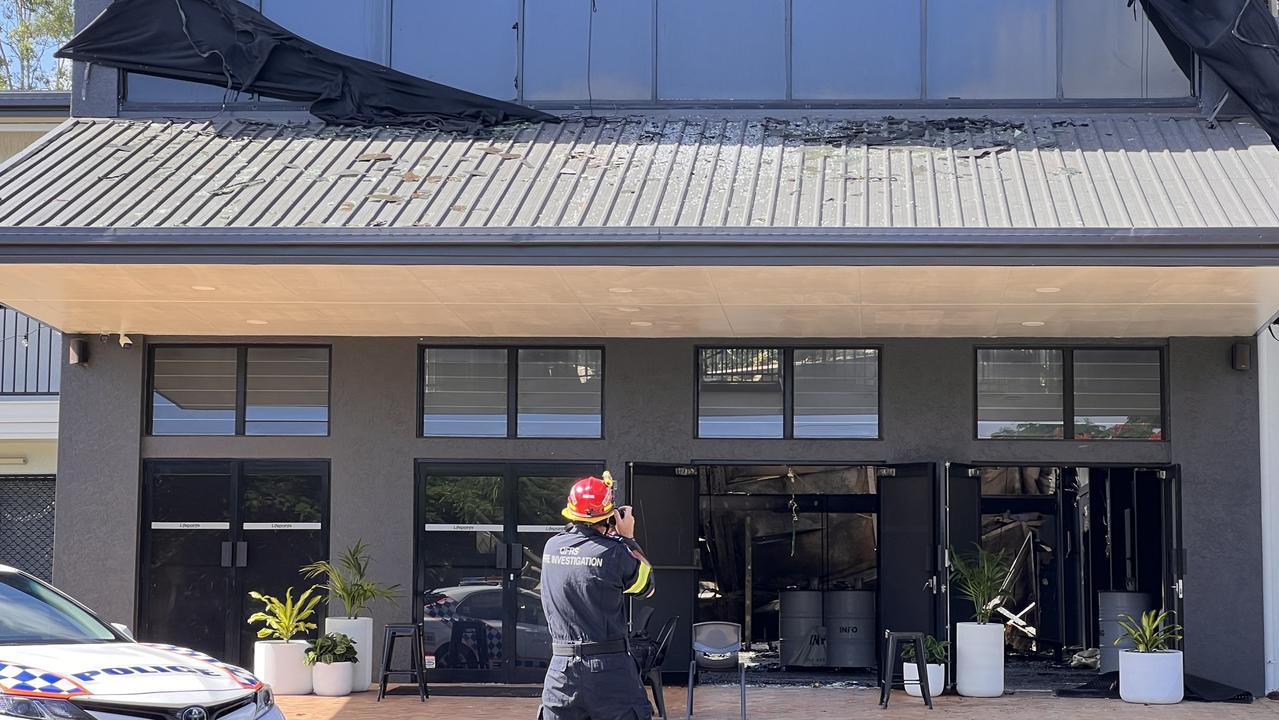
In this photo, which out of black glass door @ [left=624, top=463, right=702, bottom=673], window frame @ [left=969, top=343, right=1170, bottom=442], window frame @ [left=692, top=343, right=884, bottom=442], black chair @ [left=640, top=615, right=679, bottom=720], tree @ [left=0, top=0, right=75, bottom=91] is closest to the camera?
black chair @ [left=640, top=615, right=679, bottom=720]

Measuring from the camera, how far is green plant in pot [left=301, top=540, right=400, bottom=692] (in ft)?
41.3

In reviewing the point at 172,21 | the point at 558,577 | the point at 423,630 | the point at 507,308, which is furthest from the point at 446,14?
the point at 558,577

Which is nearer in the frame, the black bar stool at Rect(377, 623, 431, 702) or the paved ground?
the paved ground

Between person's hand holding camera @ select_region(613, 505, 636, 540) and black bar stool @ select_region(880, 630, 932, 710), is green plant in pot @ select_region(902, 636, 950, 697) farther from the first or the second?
person's hand holding camera @ select_region(613, 505, 636, 540)

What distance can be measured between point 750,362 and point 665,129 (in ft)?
7.51

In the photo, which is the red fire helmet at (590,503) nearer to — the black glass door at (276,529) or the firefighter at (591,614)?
the firefighter at (591,614)

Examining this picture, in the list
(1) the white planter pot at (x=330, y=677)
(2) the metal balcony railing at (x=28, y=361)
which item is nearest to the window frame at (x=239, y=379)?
(1) the white planter pot at (x=330, y=677)

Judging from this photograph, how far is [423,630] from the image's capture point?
1287 centimetres

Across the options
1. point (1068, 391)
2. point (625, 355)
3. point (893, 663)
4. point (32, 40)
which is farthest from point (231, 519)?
point (32, 40)

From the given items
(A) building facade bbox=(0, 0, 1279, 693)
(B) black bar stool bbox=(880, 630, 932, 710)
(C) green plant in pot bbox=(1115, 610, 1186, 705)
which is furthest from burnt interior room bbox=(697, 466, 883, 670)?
(C) green plant in pot bbox=(1115, 610, 1186, 705)

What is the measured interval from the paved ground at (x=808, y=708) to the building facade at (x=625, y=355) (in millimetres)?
868

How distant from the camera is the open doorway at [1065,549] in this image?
15266 millimetres

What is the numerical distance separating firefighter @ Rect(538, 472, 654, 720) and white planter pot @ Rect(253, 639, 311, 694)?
5816 millimetres

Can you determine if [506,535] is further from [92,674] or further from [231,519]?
[92,674]
